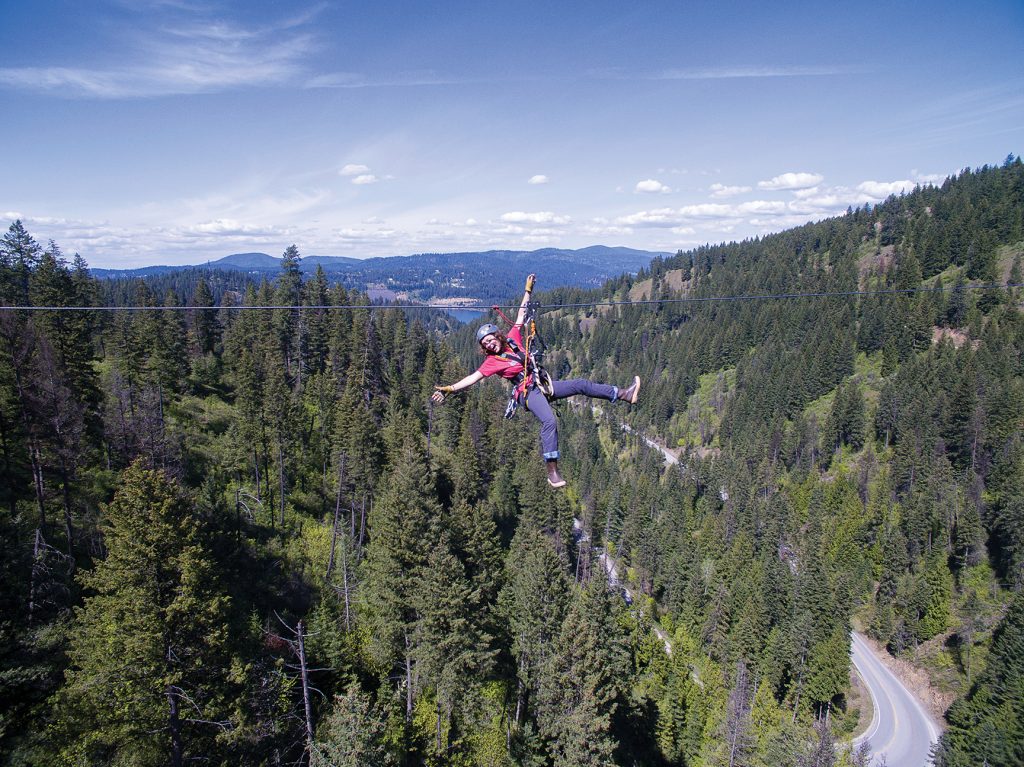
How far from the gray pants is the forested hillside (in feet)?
10.5

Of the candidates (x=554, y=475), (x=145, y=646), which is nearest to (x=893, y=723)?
(x=554, y=475)

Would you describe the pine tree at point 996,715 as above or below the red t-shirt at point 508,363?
below

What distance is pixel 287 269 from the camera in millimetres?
66750

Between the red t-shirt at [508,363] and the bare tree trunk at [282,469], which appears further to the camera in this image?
the bare tree trunk at [282,469]

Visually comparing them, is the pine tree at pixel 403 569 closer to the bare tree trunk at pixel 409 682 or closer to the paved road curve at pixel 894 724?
the bare tree trunk at pixel 409 682

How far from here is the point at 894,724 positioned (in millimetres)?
49562

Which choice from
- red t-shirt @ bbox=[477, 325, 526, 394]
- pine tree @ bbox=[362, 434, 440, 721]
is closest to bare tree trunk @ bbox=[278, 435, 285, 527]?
pine tree @ bbox=[362, 434, 440, 721]

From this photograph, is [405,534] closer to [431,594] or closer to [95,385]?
[431,594]

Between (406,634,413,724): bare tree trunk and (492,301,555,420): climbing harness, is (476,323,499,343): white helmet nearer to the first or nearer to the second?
(492,301,555,420): climbing harness

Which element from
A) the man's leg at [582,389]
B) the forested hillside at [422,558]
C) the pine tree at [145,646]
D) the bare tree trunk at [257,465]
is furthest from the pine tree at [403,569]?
the man's leg at [582,389]

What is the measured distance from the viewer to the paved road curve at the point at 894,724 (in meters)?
45.4

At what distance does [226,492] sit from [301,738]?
2215cm

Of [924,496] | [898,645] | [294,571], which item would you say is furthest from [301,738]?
[924,496]

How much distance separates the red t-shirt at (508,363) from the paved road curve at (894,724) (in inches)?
2216
